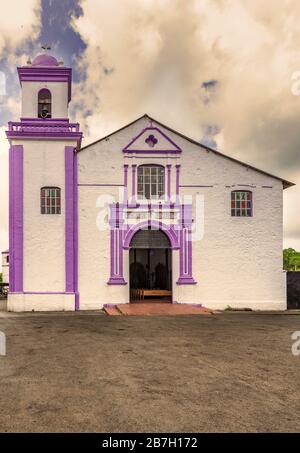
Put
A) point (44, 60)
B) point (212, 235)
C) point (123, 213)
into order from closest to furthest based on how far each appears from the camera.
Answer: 1. point (123, 213)
2. point (212, 235)
3. point (44, 60)

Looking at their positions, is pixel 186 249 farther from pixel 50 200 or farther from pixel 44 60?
pixel 44 60

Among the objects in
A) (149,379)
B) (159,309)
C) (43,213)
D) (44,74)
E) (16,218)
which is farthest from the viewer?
(44,74)

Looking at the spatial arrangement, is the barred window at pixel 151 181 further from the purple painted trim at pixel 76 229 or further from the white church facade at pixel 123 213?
the purple painted trim at pixel 76 229

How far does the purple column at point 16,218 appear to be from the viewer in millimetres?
16438

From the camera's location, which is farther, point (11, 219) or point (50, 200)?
point (50, 200)

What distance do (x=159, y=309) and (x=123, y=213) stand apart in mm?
4381

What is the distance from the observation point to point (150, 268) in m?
24.2

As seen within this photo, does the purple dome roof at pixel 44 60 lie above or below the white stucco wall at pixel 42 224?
above

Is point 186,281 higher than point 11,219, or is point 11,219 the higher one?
point 11,219

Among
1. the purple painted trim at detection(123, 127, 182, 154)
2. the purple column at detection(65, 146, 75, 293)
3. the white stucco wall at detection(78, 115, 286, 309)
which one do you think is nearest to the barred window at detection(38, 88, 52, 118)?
the purple column at detection(65, 146, 75, 293)

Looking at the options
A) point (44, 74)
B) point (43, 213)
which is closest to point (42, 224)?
point (43, 213)

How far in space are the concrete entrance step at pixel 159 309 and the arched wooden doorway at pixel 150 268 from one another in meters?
1.37

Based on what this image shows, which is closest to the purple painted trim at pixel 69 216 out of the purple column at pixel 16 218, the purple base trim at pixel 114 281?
the purple base trim at pixel 114 281
